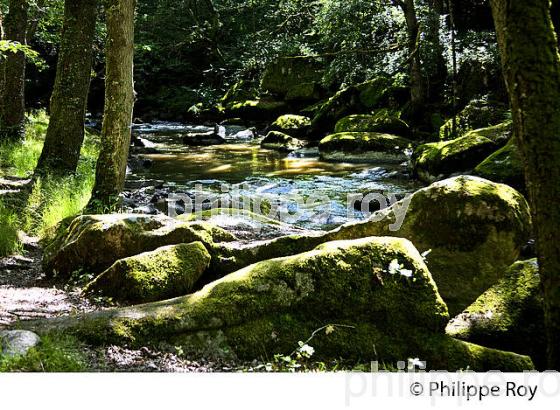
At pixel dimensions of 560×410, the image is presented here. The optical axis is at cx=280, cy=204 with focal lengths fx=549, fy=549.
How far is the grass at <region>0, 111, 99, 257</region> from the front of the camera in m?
7.00

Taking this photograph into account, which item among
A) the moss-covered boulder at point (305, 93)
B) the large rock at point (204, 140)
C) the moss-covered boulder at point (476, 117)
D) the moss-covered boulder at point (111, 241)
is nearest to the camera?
the moss-covered boulder at point (111, 241)

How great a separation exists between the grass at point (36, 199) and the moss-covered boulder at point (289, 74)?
46.2 ft

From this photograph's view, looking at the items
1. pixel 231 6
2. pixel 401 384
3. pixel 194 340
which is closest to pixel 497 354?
pixel 401 384

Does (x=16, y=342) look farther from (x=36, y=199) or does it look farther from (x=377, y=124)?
(x=377, y=124)

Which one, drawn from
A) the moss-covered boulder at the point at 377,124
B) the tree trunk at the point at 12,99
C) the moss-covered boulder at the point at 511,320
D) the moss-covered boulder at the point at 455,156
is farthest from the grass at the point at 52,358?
the moss-covered boulder at the point at 377,124

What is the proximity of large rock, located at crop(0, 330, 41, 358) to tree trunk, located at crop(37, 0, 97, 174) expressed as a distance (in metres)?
6.68

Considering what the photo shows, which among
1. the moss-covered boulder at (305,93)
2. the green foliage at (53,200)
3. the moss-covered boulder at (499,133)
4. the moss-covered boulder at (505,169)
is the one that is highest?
the moss-covered boulder at (305,93)

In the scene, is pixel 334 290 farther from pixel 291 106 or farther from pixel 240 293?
pixel 291 106

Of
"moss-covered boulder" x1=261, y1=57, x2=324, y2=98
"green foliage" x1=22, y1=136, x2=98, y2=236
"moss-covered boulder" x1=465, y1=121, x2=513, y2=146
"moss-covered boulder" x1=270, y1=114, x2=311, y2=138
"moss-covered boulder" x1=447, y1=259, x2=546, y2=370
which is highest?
"moss-covered boulder" x1=261, y1=57, x2=324, y2=98

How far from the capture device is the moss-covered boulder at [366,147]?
14352 millimetres

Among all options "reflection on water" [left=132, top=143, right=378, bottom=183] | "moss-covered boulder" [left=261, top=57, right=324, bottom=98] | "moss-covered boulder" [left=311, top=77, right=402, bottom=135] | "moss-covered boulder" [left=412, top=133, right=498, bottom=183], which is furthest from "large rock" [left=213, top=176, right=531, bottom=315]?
"moss-covered boulder" [left=261, top=57, right=324, bottom=98]

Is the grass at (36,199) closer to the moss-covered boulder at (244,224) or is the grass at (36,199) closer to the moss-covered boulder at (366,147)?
the moss-covered boulder at (244,224)

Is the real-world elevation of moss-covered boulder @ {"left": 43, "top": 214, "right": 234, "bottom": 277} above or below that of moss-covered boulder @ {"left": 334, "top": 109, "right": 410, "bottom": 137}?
below

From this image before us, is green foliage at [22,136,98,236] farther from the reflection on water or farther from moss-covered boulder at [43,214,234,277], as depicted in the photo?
the reflection on water
